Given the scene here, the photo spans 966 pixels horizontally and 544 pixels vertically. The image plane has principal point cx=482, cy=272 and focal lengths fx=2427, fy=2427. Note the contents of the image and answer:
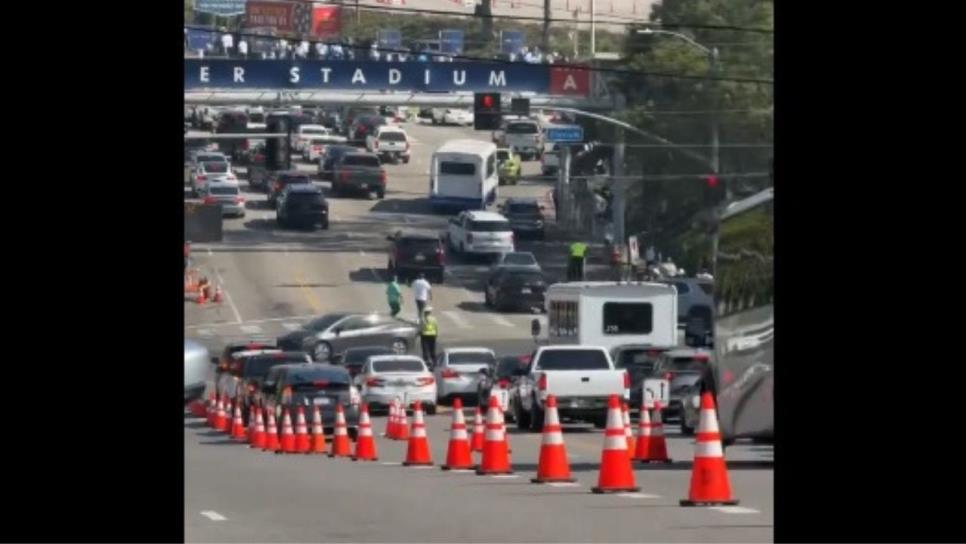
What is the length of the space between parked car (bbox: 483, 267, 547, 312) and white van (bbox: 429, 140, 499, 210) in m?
16.0

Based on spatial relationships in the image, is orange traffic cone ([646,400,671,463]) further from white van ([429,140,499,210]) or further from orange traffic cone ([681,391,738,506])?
white van ([429,140,499,210])

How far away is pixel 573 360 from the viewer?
35.2 metres

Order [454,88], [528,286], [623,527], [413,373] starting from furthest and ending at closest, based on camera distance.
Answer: [454,88] < [528,286] < [413,373] < [623,527]

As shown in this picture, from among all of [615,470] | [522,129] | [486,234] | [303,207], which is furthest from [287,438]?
[522,129]

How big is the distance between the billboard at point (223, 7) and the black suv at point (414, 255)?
3294 cm

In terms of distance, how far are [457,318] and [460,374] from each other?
2232cm

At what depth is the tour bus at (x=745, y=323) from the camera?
77.0 ft

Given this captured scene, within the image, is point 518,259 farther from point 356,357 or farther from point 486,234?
point 356,357

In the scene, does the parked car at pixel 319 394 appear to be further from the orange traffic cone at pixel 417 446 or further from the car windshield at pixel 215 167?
the car windshield at pixel 215 167

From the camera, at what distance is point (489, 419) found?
23391 millimetres

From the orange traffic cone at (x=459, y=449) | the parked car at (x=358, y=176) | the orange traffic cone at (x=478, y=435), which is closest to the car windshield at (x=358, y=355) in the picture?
the orange traffic cone at (x=478, y=435)
